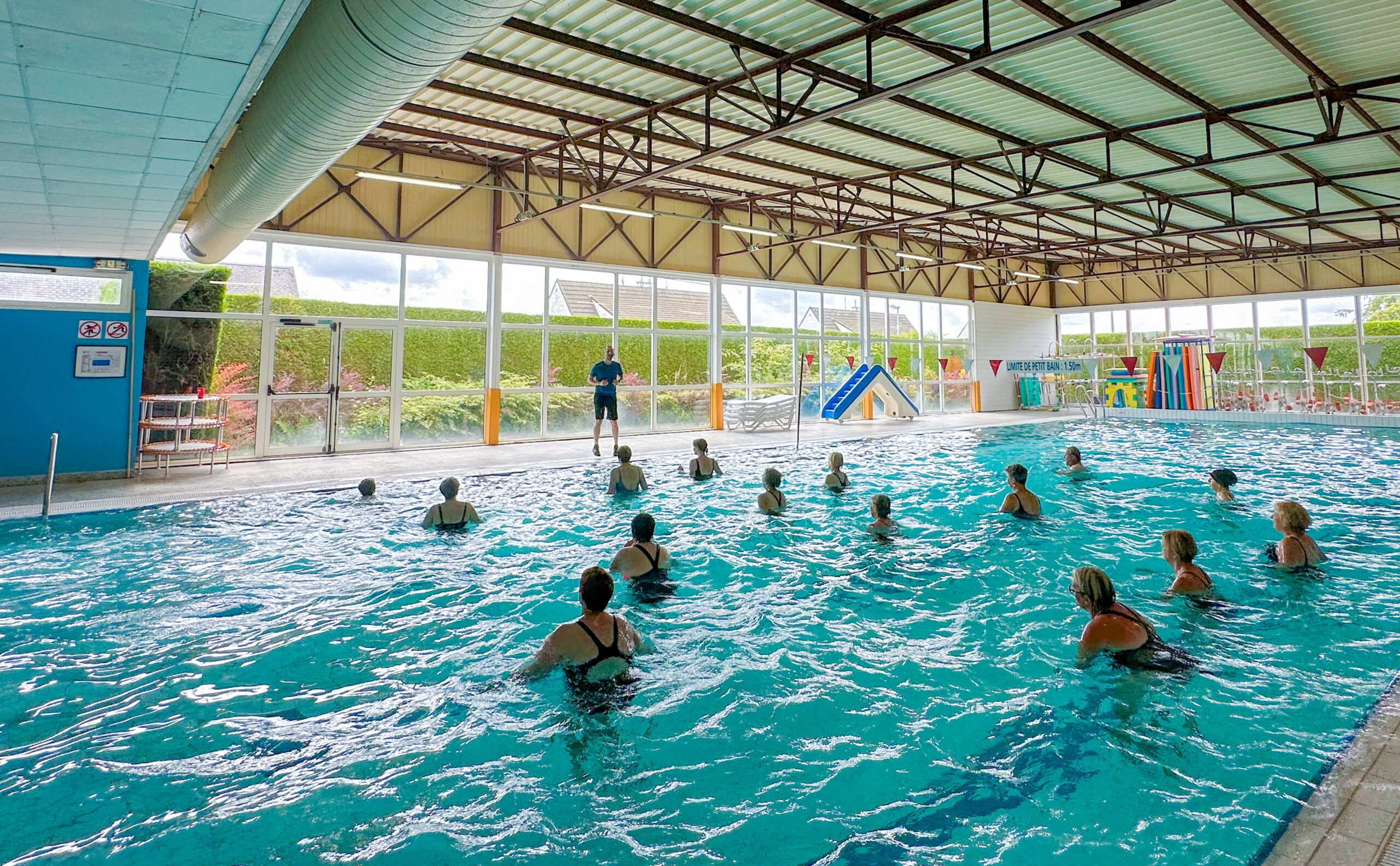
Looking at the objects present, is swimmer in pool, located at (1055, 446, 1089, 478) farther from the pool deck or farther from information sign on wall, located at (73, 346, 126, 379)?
information sign on wall, located at (73, 346, 126, 379)

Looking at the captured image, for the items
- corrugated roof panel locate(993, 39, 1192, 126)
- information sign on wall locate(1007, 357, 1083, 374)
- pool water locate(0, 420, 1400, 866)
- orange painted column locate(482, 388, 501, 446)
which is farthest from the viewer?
information sign on wall locate(1007, 357, 1083, 374)

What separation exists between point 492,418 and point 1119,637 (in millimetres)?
11743

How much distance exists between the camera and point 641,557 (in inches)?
188

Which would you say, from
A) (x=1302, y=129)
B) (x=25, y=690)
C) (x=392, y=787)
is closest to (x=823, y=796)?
(x=392, y=787)

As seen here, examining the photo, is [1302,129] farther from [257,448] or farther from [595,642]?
[257,448]

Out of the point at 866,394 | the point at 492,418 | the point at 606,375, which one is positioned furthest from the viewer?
the point at 866,394

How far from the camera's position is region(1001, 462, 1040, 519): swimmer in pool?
6.72 meters

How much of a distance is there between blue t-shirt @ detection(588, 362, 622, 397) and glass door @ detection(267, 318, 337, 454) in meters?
4.90

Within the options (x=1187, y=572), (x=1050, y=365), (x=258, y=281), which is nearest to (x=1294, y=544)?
(x=1187, y=572)

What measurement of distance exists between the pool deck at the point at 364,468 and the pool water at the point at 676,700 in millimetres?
1084

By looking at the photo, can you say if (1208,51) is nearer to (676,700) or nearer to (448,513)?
(676,700)

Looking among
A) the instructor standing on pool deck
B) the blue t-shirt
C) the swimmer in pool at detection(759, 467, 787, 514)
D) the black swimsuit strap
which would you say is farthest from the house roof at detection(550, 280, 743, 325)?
the black swimsuit strap

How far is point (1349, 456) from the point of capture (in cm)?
1073

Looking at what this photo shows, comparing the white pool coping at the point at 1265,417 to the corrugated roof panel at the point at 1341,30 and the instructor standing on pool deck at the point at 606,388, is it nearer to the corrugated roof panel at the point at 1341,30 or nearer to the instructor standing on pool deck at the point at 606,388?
the corrugated roof panel at the point at 1341,30
